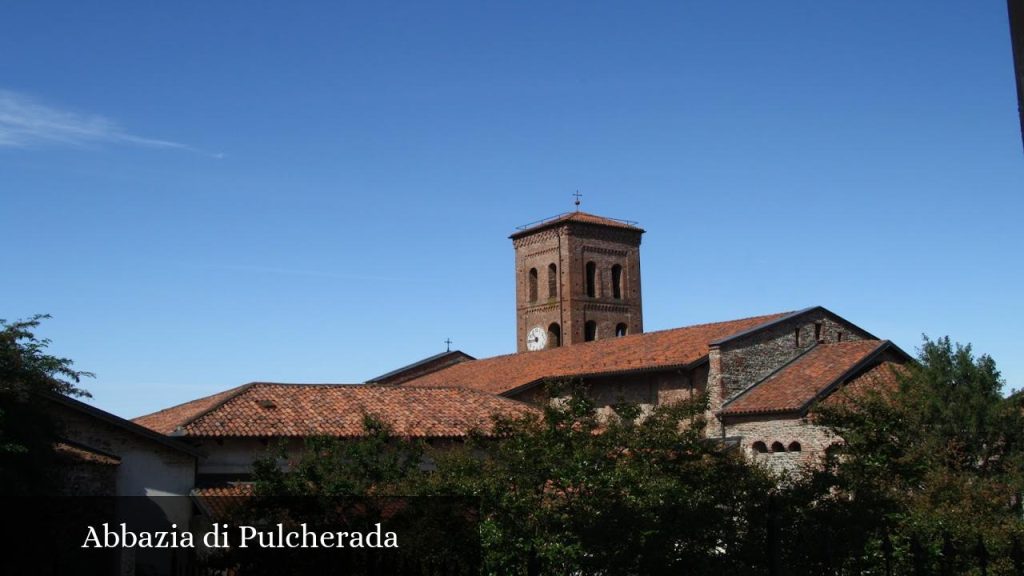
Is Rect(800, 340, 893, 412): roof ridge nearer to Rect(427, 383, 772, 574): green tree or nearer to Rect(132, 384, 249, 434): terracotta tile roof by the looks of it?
Rect(427, 383, 772, 574): green tree

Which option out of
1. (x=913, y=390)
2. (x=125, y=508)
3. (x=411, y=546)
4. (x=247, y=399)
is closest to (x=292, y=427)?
(x=247, y=399)

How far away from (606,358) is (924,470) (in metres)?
19.0

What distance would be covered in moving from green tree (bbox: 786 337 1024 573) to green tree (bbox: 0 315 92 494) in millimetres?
13246

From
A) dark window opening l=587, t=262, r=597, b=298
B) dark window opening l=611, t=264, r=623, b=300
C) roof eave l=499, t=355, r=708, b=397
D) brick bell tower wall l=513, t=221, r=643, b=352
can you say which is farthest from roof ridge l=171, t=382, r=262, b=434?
dark window opening l=611, t=264, r=623, b=300

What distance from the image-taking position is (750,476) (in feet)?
47.7

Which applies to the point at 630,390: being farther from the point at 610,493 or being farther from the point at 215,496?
the point at 610,493

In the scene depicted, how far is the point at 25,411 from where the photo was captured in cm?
1856

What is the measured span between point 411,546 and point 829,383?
19.7 m

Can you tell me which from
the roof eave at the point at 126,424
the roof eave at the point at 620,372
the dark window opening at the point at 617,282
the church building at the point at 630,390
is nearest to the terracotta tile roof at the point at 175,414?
the church building at the point at 630,390

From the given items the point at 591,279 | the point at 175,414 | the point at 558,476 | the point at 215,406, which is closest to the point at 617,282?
the point at 591,279

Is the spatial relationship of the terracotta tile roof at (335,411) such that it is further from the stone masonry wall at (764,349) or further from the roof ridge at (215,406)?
the stone masonry wall at (764,349)

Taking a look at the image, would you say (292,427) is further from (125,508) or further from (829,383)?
(829,383)

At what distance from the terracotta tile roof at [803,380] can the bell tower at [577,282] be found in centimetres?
2192

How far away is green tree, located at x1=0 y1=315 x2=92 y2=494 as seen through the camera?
17.7 m
